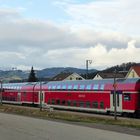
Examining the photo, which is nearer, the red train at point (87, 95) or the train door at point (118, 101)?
the red train at point (87, 95)

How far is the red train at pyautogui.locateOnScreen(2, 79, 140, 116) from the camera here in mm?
41344

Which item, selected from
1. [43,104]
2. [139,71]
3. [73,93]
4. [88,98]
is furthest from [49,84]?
[139,71]

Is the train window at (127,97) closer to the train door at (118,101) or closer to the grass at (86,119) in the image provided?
the train door at (118,101)

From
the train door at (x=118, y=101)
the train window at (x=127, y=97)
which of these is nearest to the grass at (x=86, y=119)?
the train door at (x=118, y=101)

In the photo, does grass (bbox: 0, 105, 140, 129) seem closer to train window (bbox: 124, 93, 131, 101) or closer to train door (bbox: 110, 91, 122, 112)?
train door (bbox: 110, 91, 122, 112)

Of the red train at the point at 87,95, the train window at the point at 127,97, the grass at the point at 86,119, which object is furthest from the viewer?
the train window at the point at 127,97

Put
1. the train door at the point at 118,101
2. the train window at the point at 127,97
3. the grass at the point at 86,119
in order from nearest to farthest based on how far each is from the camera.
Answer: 1. the grass at the point at 86,119
2. the train window at the point at 127,97
3. the train door at the point at 118,101

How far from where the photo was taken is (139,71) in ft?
371

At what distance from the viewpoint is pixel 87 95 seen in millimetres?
47625

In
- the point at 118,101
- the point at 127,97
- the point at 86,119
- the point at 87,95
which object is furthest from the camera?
the point at 87,95

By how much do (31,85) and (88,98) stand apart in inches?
726

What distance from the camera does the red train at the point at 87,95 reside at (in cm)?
4134

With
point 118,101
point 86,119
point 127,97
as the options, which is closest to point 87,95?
point 118,101

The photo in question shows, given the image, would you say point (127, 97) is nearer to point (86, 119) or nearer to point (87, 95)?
point (87, 95)
